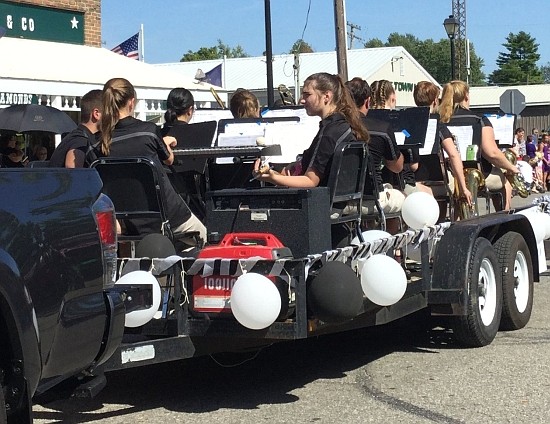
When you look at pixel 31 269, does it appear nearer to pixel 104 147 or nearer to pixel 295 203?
pixel 295 203

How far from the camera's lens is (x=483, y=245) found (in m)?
7.77

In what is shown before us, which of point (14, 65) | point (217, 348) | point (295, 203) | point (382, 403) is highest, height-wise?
point (14, 65)

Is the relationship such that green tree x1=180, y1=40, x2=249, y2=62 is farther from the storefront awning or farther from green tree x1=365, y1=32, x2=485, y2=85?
the storefront awning

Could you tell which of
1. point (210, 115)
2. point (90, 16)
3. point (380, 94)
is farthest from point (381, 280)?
point (90, 16)

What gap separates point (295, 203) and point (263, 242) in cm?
31

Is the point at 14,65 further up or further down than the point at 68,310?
further up

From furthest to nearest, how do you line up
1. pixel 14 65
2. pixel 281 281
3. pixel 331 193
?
pixel 14 65
pixel 331 193
pixel 281 281

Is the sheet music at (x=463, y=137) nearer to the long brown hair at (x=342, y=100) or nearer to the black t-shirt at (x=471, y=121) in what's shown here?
the black t-shirt at (x=471, y=121)

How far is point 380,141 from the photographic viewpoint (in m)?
7.93

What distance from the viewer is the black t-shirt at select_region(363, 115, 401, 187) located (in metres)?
7.89

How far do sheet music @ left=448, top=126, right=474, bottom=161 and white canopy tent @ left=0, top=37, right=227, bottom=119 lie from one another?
763 cm

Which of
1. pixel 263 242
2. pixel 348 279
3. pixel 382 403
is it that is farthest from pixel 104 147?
pixel 382 403

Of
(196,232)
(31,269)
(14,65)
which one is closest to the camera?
(31,269)

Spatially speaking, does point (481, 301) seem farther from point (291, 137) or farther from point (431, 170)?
point (291, 137)
